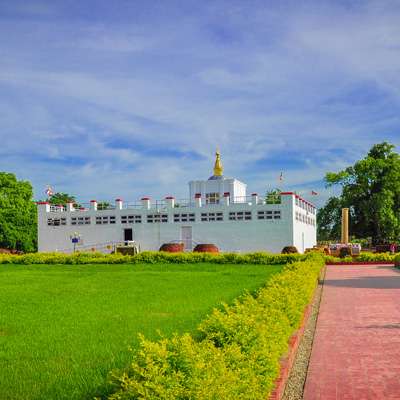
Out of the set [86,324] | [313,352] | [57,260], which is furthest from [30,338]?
[57,260]

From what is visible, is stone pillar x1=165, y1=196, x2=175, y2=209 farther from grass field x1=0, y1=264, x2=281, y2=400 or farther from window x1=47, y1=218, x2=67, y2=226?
grass field x1=0, y1=264, x2=281, y2=400

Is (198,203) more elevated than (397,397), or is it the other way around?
(198,203)

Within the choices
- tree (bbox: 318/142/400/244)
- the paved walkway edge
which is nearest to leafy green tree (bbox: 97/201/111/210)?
tree (bbox: 318/142/400/244)

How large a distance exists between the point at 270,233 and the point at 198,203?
5.70m

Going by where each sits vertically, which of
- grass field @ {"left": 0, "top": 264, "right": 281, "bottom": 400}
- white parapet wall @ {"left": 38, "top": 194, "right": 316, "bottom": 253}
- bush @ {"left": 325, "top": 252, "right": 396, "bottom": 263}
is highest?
white parapet wall @ {"left": 38, "top": 194, "right": 316, "bottom": 253}

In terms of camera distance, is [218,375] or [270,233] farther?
[270,233]

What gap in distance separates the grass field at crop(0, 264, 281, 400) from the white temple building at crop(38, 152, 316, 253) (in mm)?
19694

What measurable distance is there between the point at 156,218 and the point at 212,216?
426cm

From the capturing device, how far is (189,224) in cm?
3841

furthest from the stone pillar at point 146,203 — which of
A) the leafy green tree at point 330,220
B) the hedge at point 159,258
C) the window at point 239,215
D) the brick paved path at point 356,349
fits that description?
the brick paved path at point 356,349

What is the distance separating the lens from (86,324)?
869 cm

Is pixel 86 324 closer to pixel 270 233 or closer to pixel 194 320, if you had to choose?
pixel 194 320

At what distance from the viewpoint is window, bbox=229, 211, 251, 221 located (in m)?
37.1

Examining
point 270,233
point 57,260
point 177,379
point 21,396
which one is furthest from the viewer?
point 270,233
